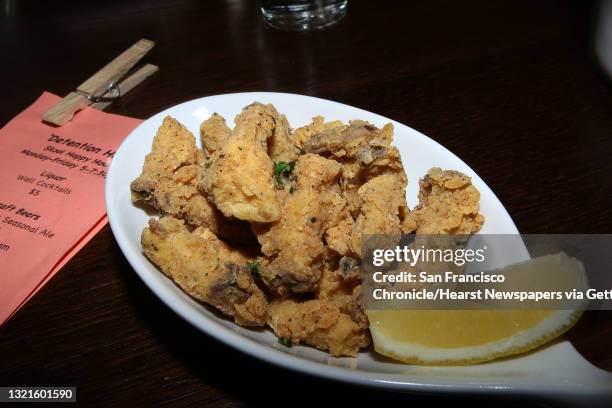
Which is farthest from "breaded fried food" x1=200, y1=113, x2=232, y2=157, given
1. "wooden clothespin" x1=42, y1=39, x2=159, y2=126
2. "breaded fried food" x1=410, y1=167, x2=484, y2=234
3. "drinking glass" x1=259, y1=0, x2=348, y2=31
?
"drinking glass" x1=259, y1=0, x2=348, y2=31

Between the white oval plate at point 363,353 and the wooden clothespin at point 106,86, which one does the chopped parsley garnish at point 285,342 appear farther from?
the wooden clothespin at point 106,86

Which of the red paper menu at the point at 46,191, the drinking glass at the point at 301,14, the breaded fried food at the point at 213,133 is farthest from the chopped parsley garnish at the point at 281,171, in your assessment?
the drinking glass at the point at 301,14

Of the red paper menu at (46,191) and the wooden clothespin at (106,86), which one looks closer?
the red paper menu at (46,191)

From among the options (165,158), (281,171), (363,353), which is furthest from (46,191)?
(363,353)

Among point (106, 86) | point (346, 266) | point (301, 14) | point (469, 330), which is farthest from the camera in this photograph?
point (301, 14)

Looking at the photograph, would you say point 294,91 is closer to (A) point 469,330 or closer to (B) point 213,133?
(B) point 213,133

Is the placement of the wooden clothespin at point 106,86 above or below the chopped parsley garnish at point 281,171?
below

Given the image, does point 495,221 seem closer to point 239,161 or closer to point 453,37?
point 239,161
